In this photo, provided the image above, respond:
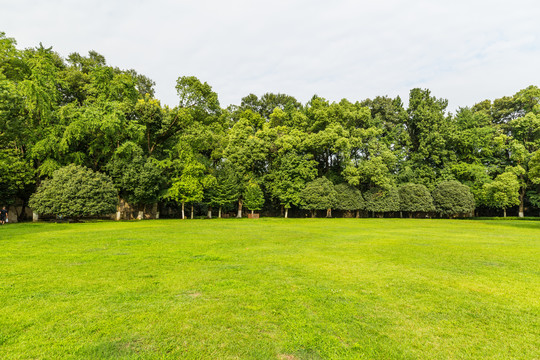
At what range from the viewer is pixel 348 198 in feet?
126

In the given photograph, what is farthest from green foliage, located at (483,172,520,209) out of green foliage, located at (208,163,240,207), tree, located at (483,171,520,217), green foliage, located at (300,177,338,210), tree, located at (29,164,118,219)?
tree, located at (29,164,118,219)

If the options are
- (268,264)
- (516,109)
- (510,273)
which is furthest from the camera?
(516,109)

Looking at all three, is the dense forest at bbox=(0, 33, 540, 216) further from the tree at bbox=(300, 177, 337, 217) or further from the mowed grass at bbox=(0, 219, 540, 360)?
the mowed grass at bbox=(0, 219, 540, 360)

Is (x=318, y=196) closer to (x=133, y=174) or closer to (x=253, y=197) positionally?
(x=253, y=197)

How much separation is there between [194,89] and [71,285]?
32.1 meters

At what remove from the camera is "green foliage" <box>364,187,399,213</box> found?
38.7m

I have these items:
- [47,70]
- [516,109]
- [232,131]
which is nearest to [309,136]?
[232,131]

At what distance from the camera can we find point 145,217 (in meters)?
34.8

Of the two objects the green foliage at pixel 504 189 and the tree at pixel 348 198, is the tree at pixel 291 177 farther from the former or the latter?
the green foliage at pixel 504 189

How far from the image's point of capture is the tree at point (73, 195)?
23.7 m

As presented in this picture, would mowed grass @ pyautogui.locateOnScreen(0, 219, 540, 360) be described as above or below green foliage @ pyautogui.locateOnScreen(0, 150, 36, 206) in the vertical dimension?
below

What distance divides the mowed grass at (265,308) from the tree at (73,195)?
58.3 feet

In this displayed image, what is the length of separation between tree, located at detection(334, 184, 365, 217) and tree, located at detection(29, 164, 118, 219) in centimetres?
2746

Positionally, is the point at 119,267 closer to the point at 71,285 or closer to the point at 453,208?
the point at 71,285
